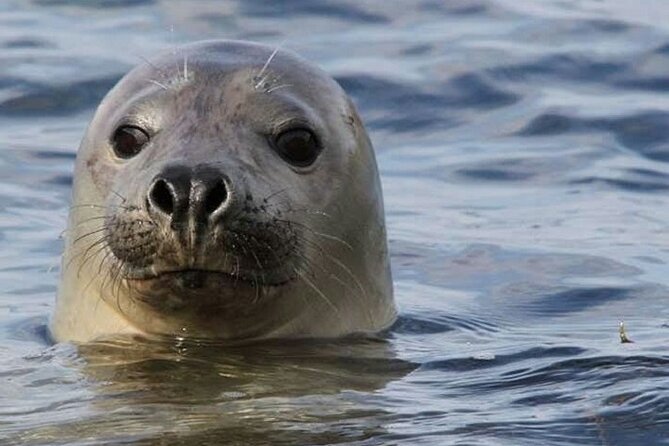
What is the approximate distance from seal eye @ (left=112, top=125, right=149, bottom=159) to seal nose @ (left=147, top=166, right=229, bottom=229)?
59 cm

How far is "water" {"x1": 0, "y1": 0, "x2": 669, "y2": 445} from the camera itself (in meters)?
5.55

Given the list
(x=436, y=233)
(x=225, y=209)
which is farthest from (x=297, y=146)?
(x=436, y=233)

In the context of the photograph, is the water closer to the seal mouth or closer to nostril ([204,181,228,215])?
the seal mouth

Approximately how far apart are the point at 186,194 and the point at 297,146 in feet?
2.64

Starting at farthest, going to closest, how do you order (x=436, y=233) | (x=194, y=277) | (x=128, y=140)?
(x=436, y=233) < (x=128, y=140) < (x=194, y=277)

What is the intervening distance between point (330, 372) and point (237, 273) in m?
0.44

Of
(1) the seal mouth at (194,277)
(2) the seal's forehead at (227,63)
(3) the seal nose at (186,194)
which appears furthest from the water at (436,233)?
(2) the seal's forehead at (227,63)

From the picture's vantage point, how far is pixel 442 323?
7426 mm

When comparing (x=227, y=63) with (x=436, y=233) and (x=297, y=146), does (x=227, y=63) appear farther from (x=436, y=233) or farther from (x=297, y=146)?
(x=436, y=233)

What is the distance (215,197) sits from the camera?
5887 millimetres

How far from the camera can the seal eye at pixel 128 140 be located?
21.3 ft

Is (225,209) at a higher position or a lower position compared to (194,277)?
higher

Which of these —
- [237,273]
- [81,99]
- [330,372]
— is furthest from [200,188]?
[81,99]

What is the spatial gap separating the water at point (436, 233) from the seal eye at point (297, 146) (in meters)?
0.57
